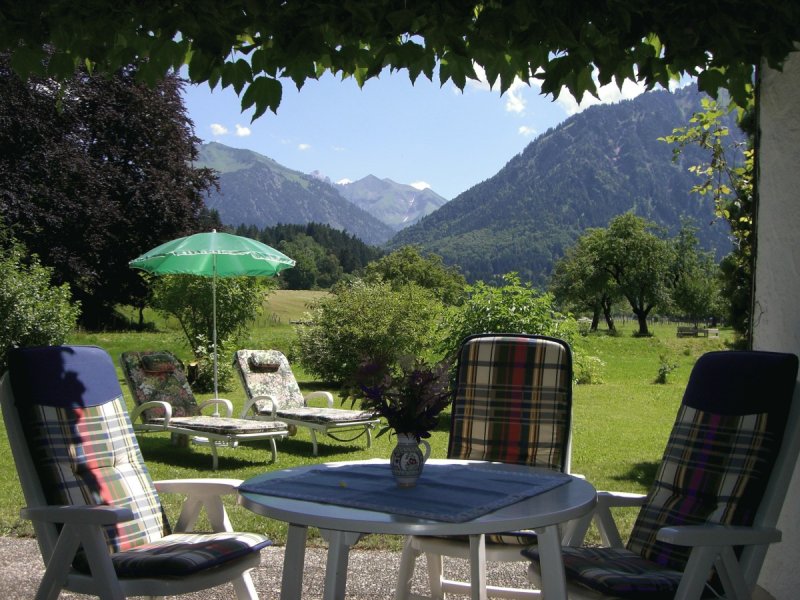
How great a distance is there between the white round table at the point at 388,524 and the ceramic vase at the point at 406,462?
0.90 ft

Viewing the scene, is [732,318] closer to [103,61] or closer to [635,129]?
[103,61]

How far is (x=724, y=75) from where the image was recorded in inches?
130

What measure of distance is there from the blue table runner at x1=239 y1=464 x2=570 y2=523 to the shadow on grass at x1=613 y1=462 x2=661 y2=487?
151 inches

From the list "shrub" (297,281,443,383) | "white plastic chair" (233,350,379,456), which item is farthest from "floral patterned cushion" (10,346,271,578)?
"shrub" (297,281,443,383)

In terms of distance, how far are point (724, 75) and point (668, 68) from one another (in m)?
0.24

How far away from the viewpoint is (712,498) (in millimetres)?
2707

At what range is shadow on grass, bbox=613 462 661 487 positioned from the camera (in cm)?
632

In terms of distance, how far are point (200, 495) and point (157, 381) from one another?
497cm

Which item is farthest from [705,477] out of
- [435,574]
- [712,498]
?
[435,574]

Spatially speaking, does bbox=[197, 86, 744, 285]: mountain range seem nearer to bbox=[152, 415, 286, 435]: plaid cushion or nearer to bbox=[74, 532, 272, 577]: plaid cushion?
bbox=[152, 415, 286, 435]: plaid cushion

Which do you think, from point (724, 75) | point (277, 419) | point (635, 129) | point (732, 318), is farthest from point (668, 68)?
point (635, 129)

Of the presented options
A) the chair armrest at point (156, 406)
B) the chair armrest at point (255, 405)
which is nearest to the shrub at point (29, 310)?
the chair armrest at point (255, 405)

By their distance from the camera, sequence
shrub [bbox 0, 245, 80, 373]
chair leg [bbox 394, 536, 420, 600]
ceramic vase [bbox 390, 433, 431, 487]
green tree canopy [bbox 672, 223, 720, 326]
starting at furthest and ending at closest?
1. green tree canopy [bbox 672, 223, 720, 326]
2. shrub [bbox 0, 245, 80, 373]
3. chair leg [bbox 394, 536, 420, 600]
4. ceramic vase [bbox 390, 433, 431, 487]

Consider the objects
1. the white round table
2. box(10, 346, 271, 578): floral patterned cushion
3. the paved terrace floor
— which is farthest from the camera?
the paved terrace floor
